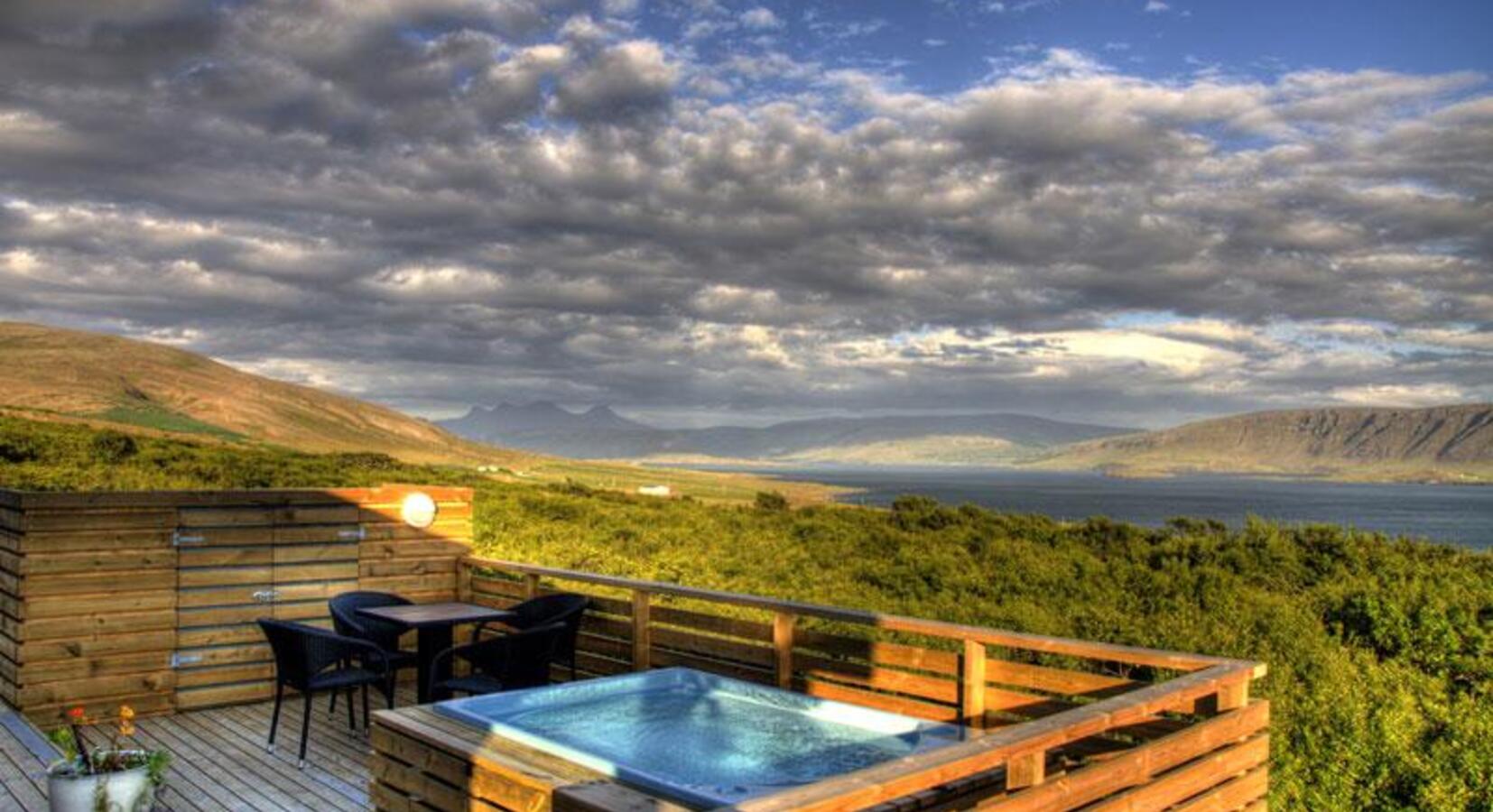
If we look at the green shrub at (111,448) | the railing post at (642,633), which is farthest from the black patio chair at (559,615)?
the green shrub at (111,448)

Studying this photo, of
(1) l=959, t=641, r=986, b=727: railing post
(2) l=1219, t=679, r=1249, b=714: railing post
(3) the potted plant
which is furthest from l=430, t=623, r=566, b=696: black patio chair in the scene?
(2) l=1219, t=679, r=1249, b=714: railing post

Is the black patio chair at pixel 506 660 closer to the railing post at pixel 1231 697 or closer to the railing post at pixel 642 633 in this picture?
the railing post at pixel 642 633

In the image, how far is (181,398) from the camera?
9738cm

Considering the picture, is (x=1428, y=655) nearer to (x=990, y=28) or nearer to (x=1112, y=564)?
(x=1112, y=564)

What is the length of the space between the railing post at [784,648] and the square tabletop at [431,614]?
214cm

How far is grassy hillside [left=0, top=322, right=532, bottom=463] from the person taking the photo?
81.1 meters

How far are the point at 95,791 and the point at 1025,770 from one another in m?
4.17

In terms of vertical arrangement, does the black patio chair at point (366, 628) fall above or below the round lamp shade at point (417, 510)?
below

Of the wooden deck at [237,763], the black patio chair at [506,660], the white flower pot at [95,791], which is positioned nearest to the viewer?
the white flower pot at [95,791]

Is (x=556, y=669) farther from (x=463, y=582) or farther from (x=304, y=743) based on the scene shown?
(x=304, y=743)

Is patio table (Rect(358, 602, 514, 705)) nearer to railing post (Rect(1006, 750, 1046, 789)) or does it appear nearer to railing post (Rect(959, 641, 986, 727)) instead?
railing post (Rect(959, 641, 986, 727))

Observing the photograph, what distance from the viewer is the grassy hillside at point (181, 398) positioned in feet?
266

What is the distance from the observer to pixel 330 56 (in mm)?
15039

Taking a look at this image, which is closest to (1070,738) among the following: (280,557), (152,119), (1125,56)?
(280,557)
